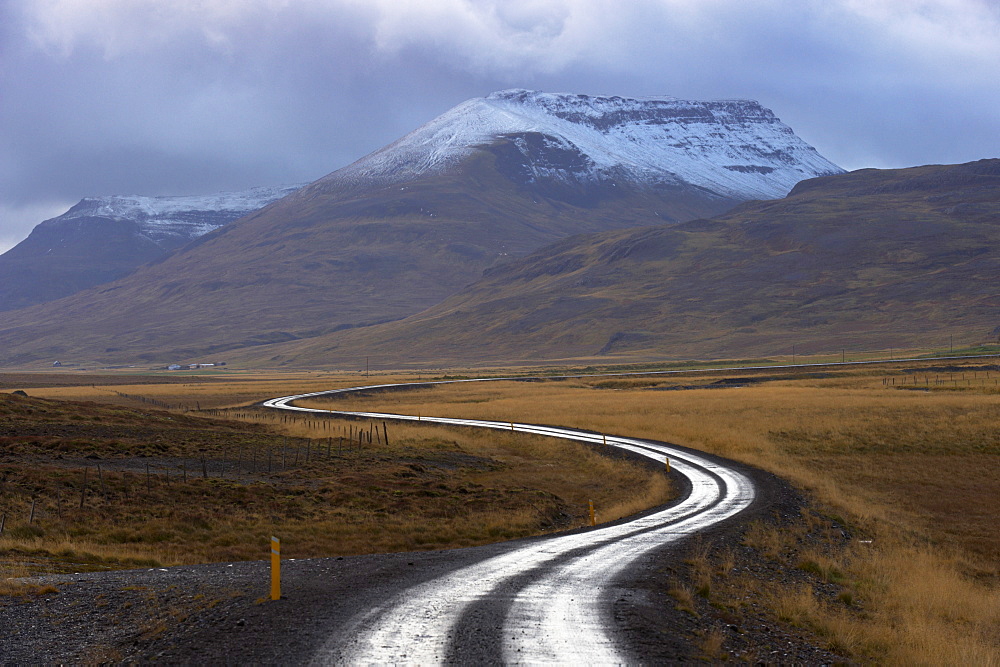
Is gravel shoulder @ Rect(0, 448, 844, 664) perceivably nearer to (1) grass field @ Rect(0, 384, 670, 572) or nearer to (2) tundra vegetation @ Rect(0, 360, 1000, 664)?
(2) tundra vegetation @ Rect(0, 360, 1000, 664)

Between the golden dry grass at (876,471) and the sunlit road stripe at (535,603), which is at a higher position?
the sunlit road stripe at (535,603)

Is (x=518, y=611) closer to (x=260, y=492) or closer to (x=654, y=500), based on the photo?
(x=654, y=500)

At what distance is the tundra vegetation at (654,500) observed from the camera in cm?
1615

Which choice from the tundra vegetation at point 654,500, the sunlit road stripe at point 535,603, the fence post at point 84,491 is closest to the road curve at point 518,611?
the sunlit road stripe at point 535,603

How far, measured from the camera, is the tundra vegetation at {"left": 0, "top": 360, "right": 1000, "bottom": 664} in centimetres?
1615

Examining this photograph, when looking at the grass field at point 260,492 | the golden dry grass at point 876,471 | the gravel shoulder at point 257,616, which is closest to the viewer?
the gravel shoulder at point 257,616

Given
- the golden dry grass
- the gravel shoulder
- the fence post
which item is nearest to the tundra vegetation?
the golden dry grass

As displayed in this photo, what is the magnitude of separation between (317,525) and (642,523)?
29.3ft

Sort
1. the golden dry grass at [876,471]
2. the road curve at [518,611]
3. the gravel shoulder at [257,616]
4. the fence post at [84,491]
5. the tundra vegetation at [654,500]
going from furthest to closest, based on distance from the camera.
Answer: the fence post at [84,491] → the tundra vegetation at [654,500] → the golden dry grass at [876,471] → the gravel shoulder at [257,616] → the road curve at [518,611]

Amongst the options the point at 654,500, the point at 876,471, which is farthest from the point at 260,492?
the point at 876,471

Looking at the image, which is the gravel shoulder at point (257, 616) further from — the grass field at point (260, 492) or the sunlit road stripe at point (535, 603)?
the grass field at point (260, 492)

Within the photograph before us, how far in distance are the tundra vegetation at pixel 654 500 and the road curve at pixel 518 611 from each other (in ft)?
5.07

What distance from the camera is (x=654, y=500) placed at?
28234 millimetres

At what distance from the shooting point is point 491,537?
23969 millimetres
